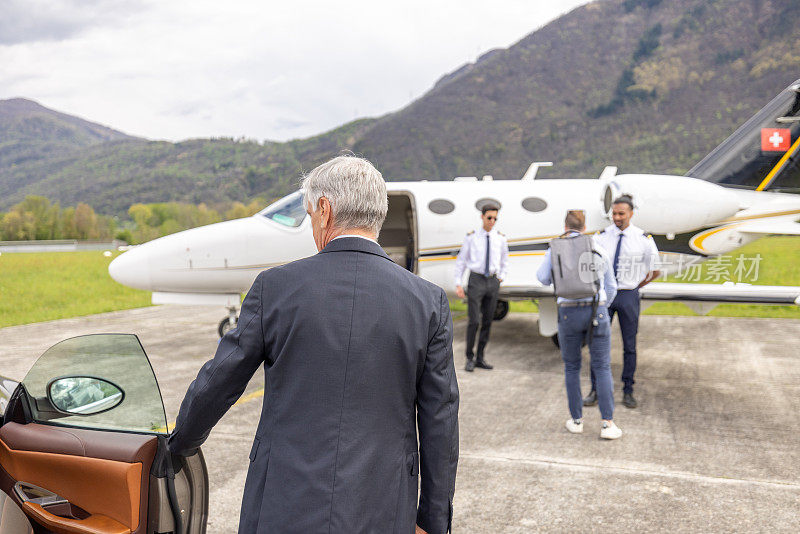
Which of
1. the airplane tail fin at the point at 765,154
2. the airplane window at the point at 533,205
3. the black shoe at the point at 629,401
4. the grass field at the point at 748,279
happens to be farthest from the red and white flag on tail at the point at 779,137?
the black shoe at the point at 629,401

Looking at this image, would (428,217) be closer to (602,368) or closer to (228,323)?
(228,323)

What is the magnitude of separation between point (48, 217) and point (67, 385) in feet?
238

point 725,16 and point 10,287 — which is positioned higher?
point 725,16

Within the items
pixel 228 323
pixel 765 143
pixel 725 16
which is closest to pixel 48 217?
pixel 228 323

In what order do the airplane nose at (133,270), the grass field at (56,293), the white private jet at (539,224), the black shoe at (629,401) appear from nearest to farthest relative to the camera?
1. the black shoe at (629,401)
2. the white private jet at (539,224)
3. the airplane nose at (133,270)
4. the grass field at (56,293)

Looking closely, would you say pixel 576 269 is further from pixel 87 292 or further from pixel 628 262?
pixel 87 292

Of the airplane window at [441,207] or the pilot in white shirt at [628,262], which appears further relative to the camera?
the airplane window at [441,207]

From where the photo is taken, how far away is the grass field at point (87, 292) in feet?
41.3

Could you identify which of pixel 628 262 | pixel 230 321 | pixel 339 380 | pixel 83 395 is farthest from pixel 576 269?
pixel 230 321

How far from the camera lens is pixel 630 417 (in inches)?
209

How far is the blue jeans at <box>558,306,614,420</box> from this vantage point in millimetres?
4566

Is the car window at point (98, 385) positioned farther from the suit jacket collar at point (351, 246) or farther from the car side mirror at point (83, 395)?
the suit jacket collar at point (351, 246)

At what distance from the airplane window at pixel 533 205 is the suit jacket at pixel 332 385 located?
7.27 meters

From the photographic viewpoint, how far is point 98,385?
2.07m
